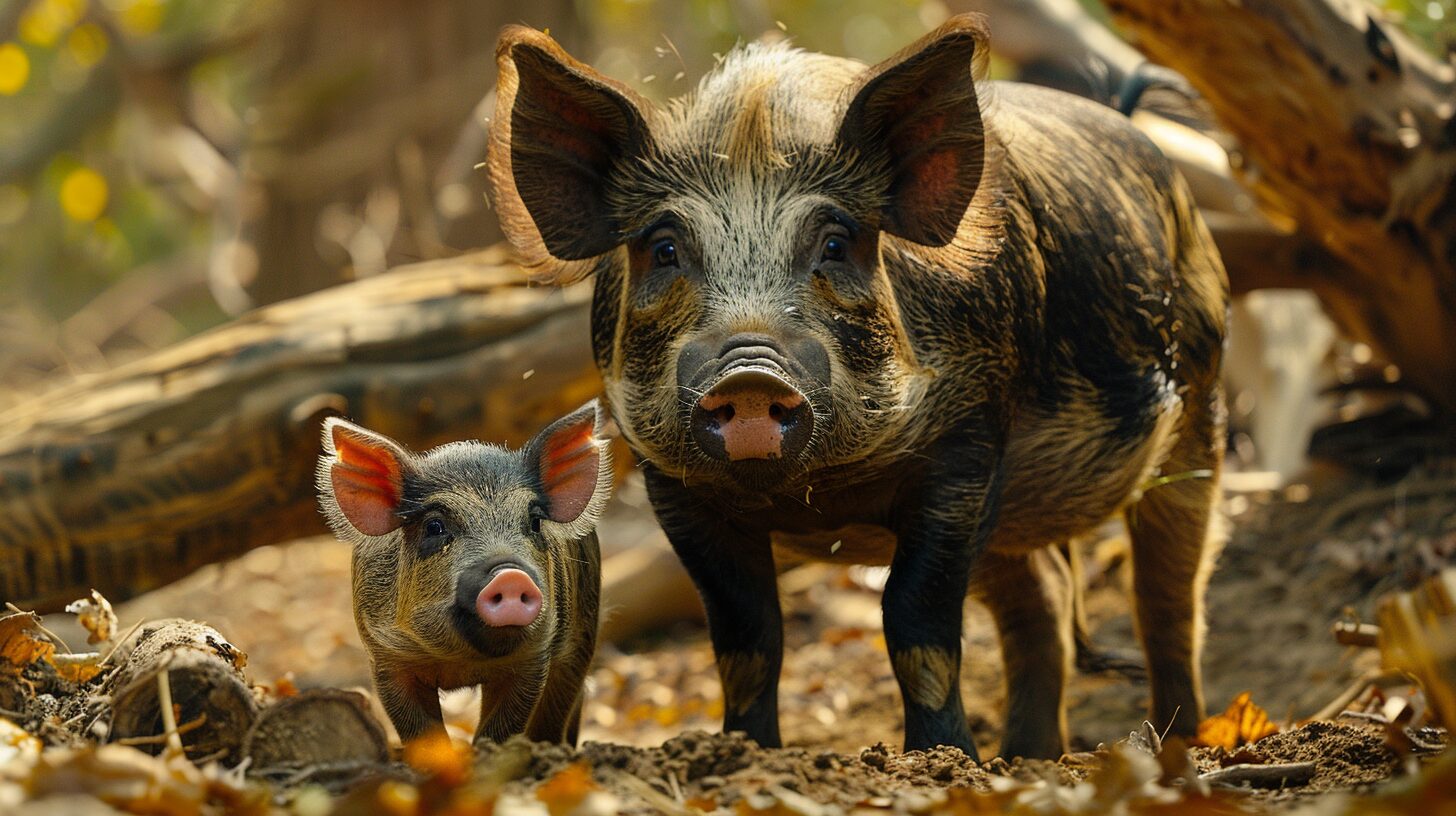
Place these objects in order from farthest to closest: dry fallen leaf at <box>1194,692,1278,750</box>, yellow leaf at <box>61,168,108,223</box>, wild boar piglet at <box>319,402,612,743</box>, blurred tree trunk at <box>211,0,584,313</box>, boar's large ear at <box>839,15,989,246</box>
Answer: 1. yellow leaf at <box>61,168,108,223</box>
2. blurred tree trunk at <box>211,0,584,313</box>
3. dry fallen leaf at <box>1194,692,1278,750</box>
4. boar's large ear at <box>839,15,989,246</box>
5. wild boar piglet at <box>319,402,612,743</box>

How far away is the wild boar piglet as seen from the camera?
395 cm

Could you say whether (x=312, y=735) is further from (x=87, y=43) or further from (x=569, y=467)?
(x=87, y=43)

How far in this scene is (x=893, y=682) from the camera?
23.6ft

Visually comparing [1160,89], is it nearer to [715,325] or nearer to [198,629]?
[715,325]

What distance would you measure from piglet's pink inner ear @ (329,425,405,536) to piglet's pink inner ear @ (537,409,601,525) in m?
0.41

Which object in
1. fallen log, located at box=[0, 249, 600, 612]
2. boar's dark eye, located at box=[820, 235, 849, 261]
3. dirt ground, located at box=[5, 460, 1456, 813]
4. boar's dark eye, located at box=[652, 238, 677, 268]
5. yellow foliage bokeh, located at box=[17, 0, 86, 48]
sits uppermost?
yellow foliage bokeh, located at box=[17, 0, 86, 48]

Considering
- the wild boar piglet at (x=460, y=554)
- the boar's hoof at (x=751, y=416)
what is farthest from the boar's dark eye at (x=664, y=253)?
the boar's hoof at (x=751, y=416)

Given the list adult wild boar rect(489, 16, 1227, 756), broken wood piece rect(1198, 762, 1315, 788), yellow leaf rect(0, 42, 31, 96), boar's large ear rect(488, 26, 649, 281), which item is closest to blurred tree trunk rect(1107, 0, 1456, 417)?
adult wild boar rect(489, 16, 1227, 756)

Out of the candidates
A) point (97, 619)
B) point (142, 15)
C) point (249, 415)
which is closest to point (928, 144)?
point (97, 619)

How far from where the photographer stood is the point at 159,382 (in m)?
6.56

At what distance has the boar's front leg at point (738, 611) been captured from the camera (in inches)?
176

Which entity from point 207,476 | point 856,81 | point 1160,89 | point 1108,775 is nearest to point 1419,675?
point 1108,775

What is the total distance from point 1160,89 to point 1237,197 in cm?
135

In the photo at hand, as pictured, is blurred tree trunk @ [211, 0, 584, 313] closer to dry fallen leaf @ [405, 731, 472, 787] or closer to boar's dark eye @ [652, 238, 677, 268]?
boar's dark eye @ [652, 238, 677, 268]
